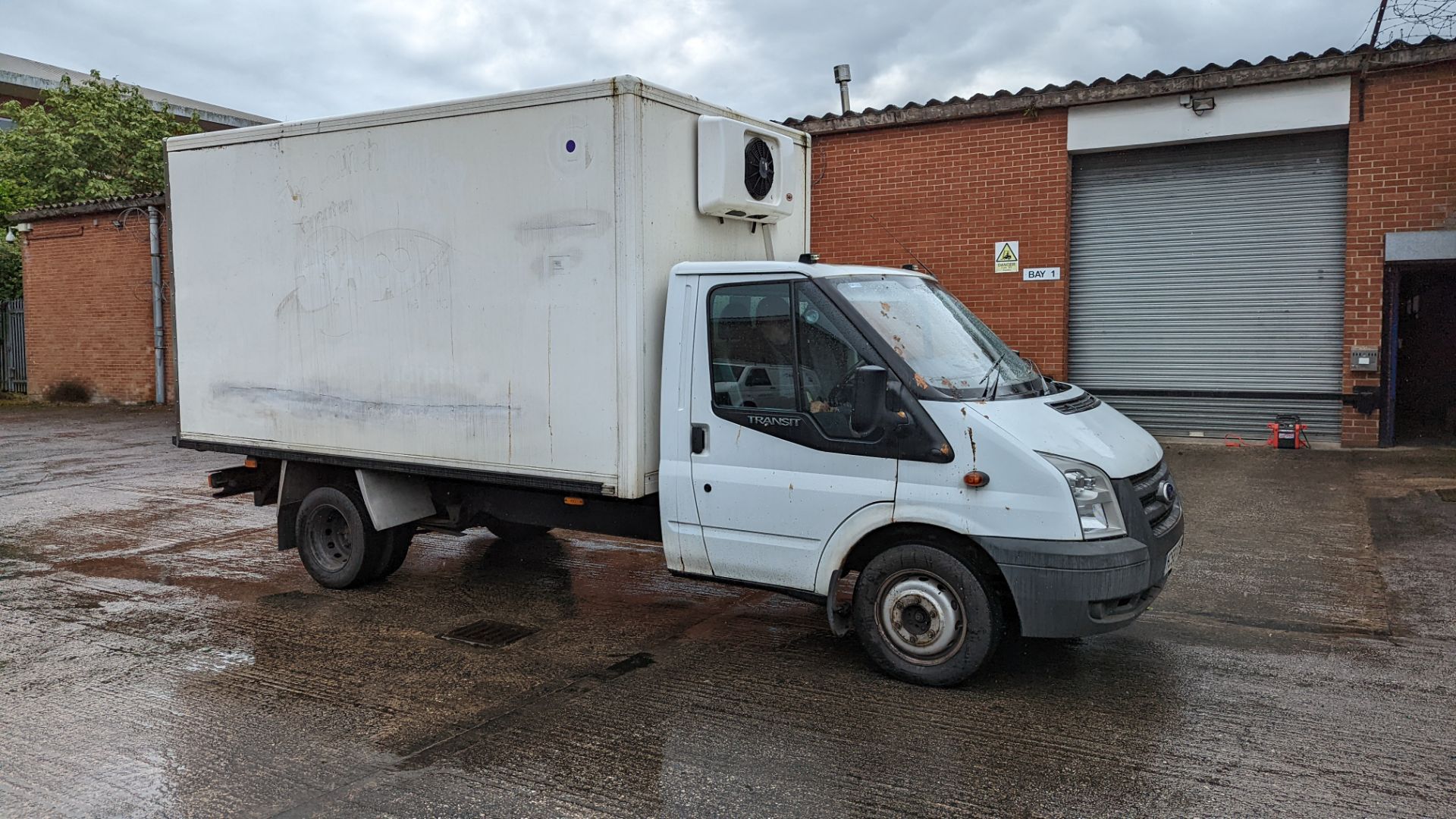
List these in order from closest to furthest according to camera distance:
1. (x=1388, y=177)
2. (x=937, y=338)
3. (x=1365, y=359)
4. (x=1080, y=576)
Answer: (x=1080, y=576) < (x=937, y=338) < (x=1388, y=177) < (x=1365, y=359)

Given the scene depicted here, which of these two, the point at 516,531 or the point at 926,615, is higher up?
the point at 926,615

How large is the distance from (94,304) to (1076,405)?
2266 centimetres

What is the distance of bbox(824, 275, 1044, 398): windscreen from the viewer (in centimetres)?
514

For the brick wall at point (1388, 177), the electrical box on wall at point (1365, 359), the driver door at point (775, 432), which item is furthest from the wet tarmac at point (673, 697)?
the brick wall at point (1388, 177)

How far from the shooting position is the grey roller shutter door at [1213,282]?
1204 cm

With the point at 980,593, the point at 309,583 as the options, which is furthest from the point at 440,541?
the point at 980,593

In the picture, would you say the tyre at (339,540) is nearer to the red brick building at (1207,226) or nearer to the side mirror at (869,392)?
the side mirror at (869,392)

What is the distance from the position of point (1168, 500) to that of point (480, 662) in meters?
3.63

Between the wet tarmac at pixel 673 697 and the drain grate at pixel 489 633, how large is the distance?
9 centimetres

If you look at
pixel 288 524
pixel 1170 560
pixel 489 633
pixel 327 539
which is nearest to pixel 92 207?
pixel 288 524

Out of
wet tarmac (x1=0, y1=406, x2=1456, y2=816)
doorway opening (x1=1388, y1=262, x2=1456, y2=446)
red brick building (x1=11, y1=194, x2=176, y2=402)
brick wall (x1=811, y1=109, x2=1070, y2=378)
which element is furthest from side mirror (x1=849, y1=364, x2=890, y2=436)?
red brick building (x1=11, y1=194, x2=176, y2=402)

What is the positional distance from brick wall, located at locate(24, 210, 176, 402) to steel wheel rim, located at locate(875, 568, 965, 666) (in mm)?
19818

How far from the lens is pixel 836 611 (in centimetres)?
533

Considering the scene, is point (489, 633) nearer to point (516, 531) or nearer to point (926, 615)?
point (516, 531)
